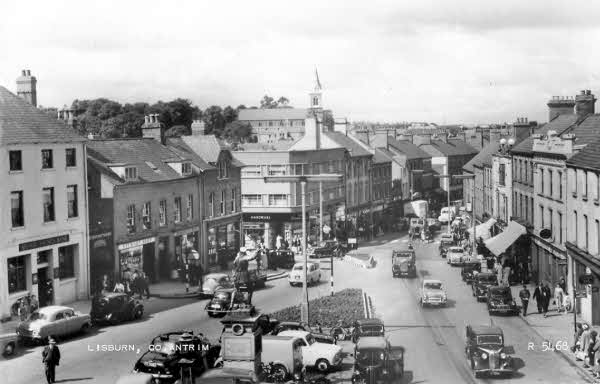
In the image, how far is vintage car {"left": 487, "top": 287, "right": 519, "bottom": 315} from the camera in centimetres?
2678

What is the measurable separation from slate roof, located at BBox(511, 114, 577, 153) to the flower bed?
13291 millimetres

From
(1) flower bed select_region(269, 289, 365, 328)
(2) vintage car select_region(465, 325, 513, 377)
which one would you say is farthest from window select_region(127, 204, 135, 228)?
(2) vintage car select_region(465, 325, 513, 377)

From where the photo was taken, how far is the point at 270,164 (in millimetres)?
33000

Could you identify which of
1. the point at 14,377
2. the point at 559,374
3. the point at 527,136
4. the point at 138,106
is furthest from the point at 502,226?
the point at 138,106

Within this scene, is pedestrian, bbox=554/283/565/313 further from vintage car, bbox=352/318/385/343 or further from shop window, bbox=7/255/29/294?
shop window, bbox=7/255/29/294

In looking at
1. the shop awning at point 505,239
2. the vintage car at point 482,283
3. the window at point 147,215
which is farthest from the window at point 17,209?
the shop awning at point 505,239

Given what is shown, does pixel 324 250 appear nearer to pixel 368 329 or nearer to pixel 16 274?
pixel 368 329

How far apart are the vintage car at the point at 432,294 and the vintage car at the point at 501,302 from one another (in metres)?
1.74

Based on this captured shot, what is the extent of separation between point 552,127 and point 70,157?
24.3 meters

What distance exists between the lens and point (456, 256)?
3456cm

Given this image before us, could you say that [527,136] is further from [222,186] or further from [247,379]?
[247,379]

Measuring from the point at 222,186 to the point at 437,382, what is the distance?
48.3 feet

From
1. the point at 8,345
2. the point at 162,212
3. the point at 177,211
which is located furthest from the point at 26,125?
the point at 8,345

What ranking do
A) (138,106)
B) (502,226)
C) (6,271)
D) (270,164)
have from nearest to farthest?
(6,271) < (270,164) < (502,226) < (138,106)
